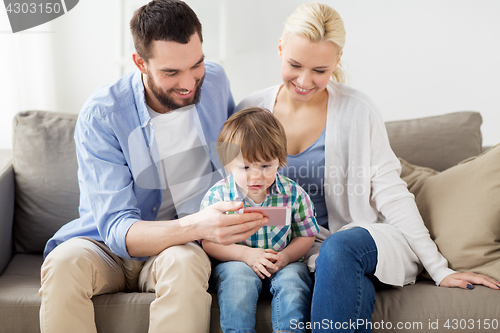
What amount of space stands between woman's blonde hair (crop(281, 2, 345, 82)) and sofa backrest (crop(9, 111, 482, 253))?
65cm

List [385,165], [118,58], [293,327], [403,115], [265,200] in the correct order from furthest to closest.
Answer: [403,115] → [118,58] → [385,165] → [265,200] → [293,327]

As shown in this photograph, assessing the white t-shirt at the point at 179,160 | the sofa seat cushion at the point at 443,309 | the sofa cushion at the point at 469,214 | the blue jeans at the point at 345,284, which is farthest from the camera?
the white t-shirt at the point at 179,160

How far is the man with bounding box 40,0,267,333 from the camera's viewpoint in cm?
120

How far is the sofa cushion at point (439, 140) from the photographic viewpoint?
1822 millimetres

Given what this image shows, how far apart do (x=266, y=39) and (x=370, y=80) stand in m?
0.59

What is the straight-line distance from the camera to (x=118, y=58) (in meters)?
2.18

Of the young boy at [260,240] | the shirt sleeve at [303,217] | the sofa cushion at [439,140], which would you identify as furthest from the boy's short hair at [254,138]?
the sofa cushion at [439,140]

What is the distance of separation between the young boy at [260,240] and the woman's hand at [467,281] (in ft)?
1.42

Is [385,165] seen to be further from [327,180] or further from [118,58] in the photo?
[118,58]

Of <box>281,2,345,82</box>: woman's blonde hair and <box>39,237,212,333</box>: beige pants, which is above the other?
<box>281,2,345,82</box>: woman's blonde hair

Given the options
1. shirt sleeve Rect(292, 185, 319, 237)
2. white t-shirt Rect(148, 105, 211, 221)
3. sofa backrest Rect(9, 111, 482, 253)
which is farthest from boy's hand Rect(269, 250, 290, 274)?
sofa backrest Rect(9, 111, 482, 253)

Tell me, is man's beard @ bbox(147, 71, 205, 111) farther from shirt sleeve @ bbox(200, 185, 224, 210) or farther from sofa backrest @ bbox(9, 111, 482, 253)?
sofa backrest @ bbox(9, 111, 482, 253)

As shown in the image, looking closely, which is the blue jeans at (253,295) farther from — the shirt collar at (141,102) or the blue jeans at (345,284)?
the shirt collar at (141,102)

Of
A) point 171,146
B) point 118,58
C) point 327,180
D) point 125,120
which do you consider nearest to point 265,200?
point 327,180
